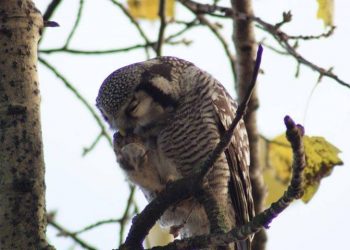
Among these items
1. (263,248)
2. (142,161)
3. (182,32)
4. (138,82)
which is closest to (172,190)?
(142,161)

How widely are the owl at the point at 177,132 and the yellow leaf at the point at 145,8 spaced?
75 cm

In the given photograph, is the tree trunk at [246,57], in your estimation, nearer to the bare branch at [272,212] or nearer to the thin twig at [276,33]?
the thin twig at [276,33]

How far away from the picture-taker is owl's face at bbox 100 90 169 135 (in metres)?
3.67

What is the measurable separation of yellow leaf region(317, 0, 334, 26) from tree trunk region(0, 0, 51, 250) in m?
1.36

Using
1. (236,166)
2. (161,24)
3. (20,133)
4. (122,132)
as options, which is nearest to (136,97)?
(122,132)

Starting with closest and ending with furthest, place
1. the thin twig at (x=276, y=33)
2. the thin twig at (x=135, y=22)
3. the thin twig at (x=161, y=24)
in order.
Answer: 1. the thin twig at (x=276, y=33)
2. the thin twig at (x=161, y=24)
3. the thin twig at (x=135, y=22)

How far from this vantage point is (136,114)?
369 cm

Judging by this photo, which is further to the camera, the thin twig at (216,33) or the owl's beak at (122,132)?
the thin twig at (216,33)

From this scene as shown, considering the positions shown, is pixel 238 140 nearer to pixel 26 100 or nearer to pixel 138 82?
pixel 138 82

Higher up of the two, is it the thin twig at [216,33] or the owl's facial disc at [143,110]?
the thin twig at [216,33]

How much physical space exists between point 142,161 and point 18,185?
1029 millimetres

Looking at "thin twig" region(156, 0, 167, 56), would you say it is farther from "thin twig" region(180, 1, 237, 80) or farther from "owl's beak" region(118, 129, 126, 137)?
"owl's beak" region(118, 129, 126, 137)

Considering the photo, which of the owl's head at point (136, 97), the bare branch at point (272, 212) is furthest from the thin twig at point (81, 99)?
the bare branch at point (272, 212)

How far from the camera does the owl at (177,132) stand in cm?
367
